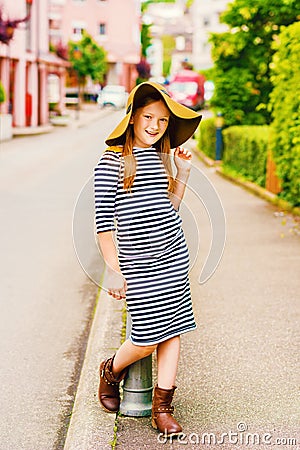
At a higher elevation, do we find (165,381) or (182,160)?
(182,160)

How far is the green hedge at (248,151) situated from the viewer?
50.1 ft

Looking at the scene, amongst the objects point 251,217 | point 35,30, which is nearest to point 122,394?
point 251,217

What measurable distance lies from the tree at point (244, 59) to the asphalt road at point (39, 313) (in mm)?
5990

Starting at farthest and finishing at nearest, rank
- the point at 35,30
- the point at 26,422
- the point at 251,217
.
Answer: the point at 35,30
the point at 251,217
the point at 26,422

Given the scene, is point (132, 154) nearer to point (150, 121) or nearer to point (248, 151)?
point (150, 121)

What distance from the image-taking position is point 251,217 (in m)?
11.8

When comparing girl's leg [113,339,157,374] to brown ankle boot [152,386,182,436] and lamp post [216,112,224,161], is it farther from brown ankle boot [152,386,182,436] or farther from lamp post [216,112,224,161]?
lamp post [216,112,224,161]

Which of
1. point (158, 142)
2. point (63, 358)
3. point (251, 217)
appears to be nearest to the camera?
→ point (158, 142)

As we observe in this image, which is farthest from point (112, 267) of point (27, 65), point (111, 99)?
point (111, 99)

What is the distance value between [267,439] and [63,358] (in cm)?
218

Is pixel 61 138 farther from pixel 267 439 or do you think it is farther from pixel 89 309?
pixel 267 439

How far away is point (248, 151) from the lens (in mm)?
16703

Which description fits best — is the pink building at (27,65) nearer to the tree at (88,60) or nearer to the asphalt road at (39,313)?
the tree at (88,60)

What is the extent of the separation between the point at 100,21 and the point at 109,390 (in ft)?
236
